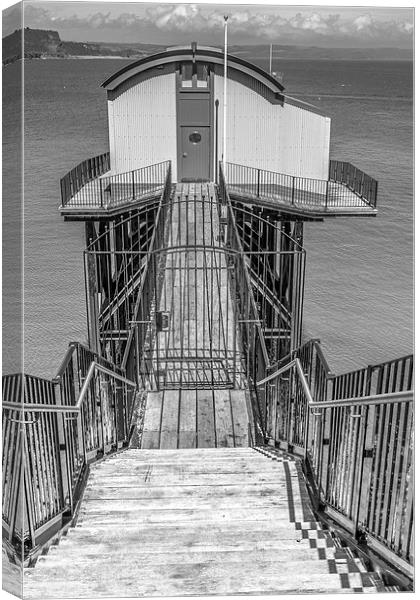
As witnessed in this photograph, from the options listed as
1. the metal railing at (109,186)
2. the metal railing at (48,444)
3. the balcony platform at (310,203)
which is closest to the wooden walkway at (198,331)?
the metal railing at (48,444)

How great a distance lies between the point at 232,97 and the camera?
1666 centimetres

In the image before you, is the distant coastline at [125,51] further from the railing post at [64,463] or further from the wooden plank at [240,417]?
the wooden plank at [240,417]

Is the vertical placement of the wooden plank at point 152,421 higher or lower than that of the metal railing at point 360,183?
lower

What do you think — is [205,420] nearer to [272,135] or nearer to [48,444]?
[48,444]

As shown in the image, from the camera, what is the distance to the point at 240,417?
7.41m

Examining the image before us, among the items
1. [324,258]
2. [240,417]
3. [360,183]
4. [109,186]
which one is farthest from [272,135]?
[324,258]

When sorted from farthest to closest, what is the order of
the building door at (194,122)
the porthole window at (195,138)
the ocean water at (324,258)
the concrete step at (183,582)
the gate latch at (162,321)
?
the porthole window at (195,138), the building door at (194,122), the gate latch at (162,321), the ocean water at (324,258), the concrete step at (183,582)

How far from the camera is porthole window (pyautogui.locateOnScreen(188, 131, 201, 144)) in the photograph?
17.1 m

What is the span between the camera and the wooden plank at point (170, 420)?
7.02 meters

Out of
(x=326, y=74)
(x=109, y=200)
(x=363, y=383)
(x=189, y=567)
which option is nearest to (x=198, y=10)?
(x=363, y=383)

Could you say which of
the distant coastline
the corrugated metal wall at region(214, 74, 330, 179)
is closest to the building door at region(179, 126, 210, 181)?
the corrugated metal wall at region(214, 74, 330, 179)

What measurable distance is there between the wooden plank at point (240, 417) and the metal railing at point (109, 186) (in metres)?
8.58

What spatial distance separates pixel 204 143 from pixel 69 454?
41.9 ft

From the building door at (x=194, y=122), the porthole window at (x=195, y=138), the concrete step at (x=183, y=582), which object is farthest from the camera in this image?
the porthole window at (x=195, y=138)
